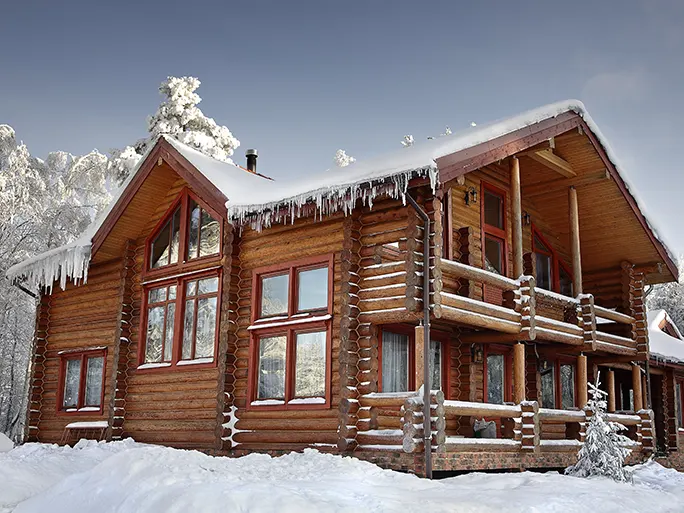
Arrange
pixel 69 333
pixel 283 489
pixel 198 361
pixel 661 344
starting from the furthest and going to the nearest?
pixel 661 344 < pixel 69 333 < pixel 198 361 < pixel 283 489

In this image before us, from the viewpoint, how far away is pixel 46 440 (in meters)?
19.3

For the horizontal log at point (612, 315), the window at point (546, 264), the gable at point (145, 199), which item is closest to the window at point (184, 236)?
the gable at point (145, 199)

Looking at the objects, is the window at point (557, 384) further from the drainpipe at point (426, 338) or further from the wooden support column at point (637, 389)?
the drainpipe at point (426, 338)

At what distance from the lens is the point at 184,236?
17094 millimetres

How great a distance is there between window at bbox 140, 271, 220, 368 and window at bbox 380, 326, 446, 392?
144 inches

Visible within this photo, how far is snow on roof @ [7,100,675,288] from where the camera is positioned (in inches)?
501

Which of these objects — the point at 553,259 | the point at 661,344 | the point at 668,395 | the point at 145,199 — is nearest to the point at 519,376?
the point at 553,259

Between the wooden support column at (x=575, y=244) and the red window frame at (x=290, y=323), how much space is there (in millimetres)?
5793

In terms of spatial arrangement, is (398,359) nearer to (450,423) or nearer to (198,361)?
(450,423)

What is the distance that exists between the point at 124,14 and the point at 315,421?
48.3 feet

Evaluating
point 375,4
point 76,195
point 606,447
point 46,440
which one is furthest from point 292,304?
point 76,195

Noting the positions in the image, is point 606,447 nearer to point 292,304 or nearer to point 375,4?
point 292,304

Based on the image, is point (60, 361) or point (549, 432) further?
point (60, 361)

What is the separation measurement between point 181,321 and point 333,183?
5171 millimetres
